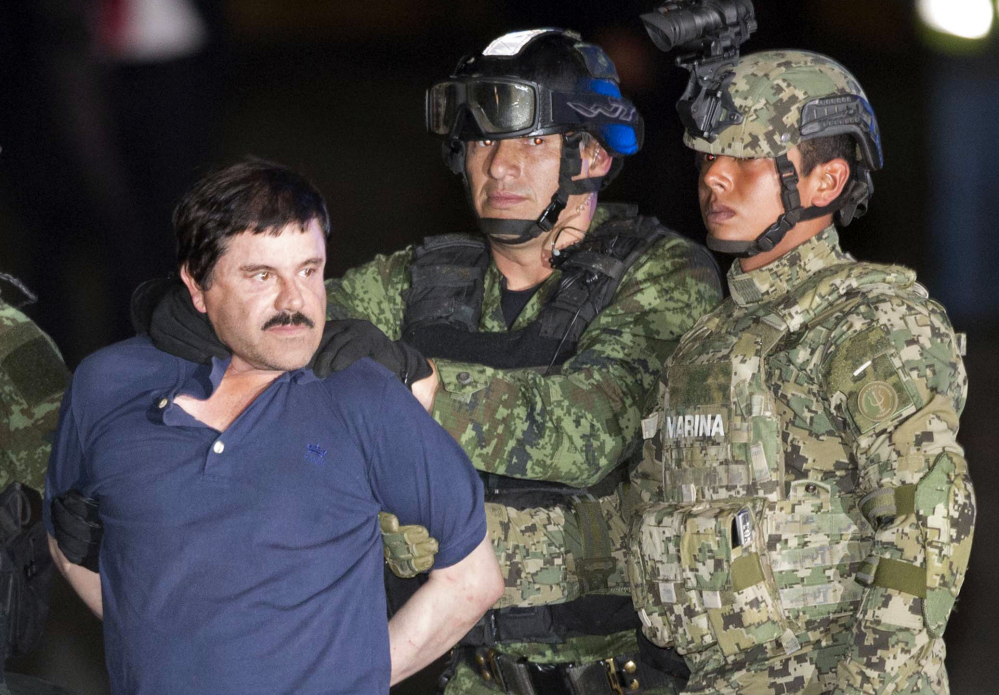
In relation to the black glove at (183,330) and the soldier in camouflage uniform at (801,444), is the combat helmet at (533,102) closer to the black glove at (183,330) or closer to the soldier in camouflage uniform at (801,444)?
the soldier in camouflage uniform at (801,444)

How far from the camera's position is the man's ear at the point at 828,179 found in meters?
2.35

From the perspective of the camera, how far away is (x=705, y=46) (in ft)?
8.16

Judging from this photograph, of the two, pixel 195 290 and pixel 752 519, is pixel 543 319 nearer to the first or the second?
pixel 752 519

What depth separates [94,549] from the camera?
2229 millimetres

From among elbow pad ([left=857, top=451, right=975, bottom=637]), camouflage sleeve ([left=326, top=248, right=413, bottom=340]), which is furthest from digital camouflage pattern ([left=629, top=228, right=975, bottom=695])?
camouflage sleeve ([left=326, top=248, right=413, bottom=340])

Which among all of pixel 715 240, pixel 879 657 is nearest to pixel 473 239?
pixel 715 240

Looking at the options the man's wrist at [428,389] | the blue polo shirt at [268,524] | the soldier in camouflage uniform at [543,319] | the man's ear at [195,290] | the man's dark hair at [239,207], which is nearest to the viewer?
the blue polo shirt at [268,524]

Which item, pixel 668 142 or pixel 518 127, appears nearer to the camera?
pixel 518 127

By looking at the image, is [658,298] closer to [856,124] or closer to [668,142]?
[856,124]

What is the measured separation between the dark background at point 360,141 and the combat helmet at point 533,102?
2.19 feet

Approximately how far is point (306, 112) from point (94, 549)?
1.83m

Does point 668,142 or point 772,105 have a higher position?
point 772,105

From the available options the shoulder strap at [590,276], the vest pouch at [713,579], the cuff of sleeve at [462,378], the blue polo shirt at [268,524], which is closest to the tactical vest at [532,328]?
the shoulder strap at [590,276]

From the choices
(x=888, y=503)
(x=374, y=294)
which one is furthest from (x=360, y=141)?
(x=888, y=503)
